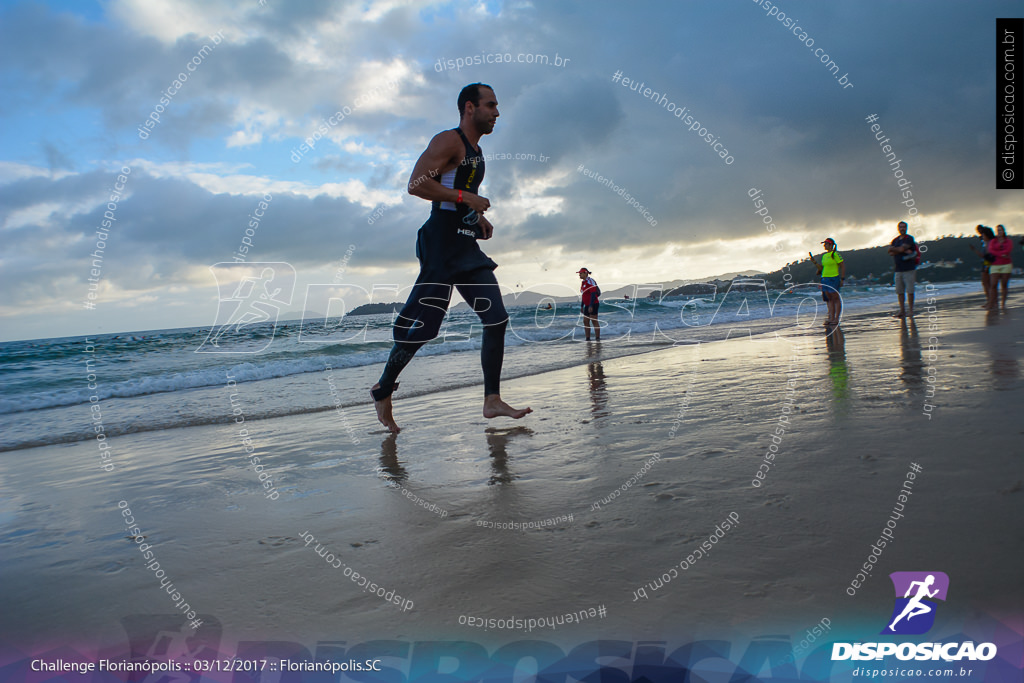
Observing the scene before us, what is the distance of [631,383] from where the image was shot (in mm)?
5215

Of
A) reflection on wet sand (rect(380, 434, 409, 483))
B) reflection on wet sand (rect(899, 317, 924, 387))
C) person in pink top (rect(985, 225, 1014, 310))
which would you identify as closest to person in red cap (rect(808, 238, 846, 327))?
person in pink top (rect(985, 225, 1014, 310))

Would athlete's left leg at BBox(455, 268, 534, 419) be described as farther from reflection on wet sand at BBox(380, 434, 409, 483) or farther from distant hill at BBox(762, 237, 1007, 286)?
distant hill at BBox(762, 237, 1007, 286)

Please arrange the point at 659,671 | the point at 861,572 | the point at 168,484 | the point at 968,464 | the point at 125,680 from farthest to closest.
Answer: the point at 168,484
the point at 968,464
the point at 861,572
the point at 125,680
the point at 659,671

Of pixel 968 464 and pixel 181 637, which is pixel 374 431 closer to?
pixel 181 637

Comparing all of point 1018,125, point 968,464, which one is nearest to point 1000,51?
point 1018,125

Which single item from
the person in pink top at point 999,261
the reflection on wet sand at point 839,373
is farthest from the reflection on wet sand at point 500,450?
the person in pink top at point 999,261

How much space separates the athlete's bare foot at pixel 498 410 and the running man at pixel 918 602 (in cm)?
249

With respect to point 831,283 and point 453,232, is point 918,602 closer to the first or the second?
point 453,232

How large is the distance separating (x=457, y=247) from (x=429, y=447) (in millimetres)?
1238

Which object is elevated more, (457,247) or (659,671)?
(457,247)

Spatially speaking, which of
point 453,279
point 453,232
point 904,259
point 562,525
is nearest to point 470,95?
point 453,232

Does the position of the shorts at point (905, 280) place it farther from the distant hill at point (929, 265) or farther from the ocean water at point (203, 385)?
the distant hill at point (929, 265)

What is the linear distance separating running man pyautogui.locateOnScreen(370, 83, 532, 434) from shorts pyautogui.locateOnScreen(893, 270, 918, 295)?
10585 mm

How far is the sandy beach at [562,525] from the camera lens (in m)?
1.24
